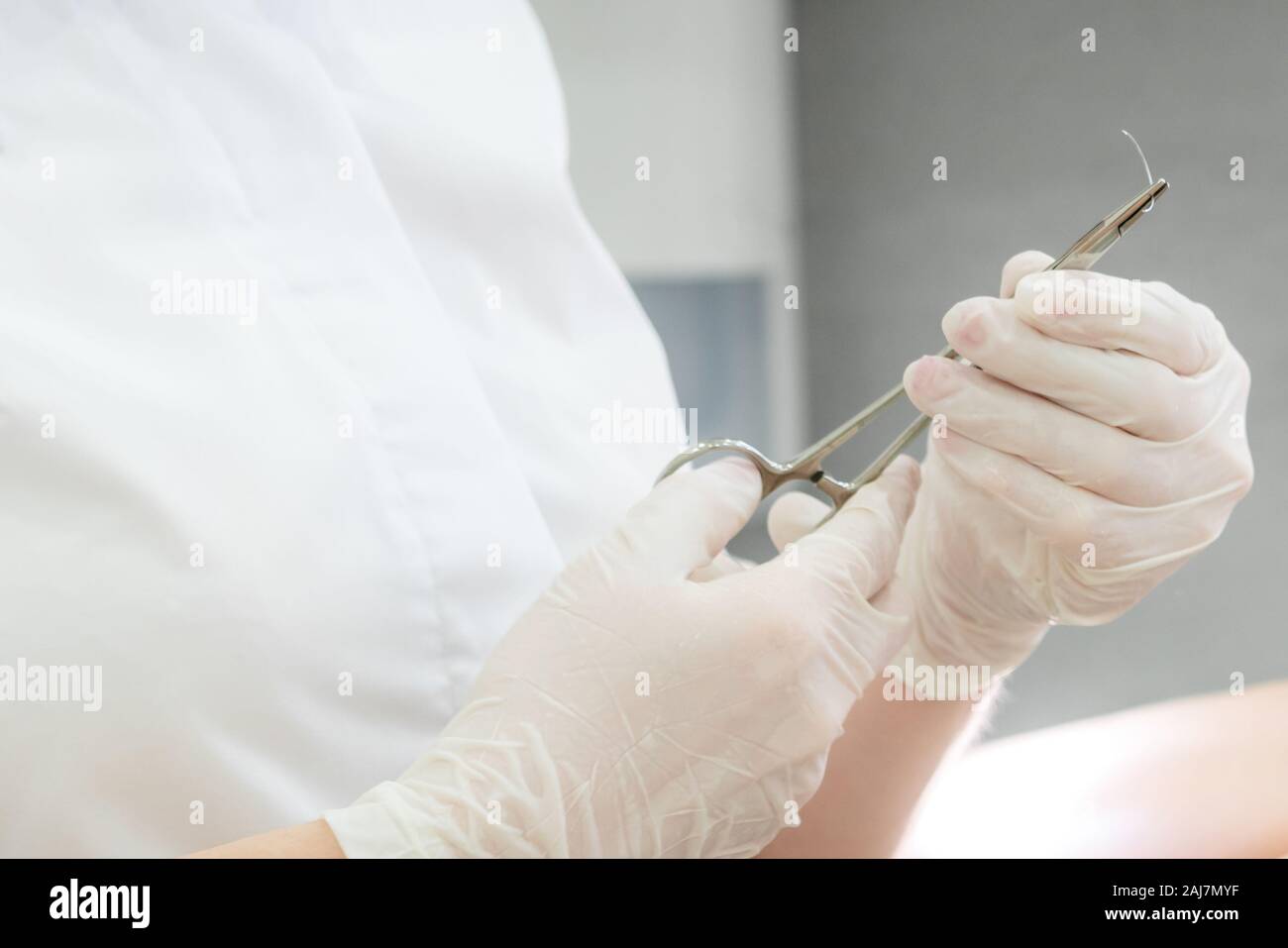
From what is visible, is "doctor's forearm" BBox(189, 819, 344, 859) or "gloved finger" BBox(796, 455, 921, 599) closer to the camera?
"doctor's forearm" BBox(189, 819, 344, 859)

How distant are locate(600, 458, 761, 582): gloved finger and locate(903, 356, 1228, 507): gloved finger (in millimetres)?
115

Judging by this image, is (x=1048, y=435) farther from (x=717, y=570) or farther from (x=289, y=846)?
(x=289, y=846)

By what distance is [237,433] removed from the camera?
0.59 metres

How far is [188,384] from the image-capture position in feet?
1.94

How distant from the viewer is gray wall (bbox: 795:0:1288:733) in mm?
1924

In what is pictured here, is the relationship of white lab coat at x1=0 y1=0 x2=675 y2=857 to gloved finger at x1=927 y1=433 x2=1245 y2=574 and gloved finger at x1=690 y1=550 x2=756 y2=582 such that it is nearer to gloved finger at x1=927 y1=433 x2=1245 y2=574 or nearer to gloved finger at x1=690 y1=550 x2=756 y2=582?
gloved finger at x1=690 y1=550 x2=756 y2=582

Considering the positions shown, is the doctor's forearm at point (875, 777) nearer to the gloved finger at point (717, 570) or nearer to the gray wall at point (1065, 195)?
the gloved finger at point (717, 570)

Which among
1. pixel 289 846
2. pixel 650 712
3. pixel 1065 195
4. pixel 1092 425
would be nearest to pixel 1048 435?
pixel 1092 425

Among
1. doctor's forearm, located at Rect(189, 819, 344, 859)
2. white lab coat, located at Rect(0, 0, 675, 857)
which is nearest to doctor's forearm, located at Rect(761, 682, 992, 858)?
white lab coat, located at Rect(0, 0, 675, 857)

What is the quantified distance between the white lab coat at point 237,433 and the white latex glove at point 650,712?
0.10 metres

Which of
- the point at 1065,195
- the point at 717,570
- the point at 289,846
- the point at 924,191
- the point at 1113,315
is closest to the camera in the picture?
the point at 289,846

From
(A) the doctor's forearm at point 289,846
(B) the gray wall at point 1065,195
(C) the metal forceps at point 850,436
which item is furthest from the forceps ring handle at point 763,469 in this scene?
(B) the gray wall at point 1065,195

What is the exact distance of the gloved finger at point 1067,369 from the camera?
582 millimetres

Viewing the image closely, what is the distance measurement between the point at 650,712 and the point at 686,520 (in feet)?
0.36
